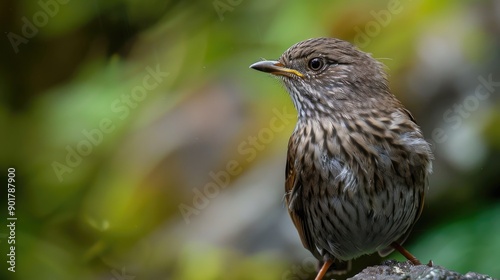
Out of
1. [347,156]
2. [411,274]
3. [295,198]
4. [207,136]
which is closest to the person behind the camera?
[411,274]

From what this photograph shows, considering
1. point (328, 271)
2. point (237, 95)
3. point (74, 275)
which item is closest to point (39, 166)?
point (74, 275)

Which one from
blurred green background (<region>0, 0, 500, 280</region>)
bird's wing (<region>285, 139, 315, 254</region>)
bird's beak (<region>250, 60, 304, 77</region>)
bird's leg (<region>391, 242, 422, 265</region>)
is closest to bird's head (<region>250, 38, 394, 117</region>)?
bird's beak (<region>250, 60, 304, 77</region>)

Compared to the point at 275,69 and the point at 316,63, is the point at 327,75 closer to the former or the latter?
the point at 316,63

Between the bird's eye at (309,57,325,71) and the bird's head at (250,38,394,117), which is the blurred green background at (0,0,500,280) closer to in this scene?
the bird's head at (250,38,394,117)

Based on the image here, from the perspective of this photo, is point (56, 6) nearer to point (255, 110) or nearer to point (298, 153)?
point (255, 110)

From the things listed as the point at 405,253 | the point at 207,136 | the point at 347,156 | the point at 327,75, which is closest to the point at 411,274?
the point at 347,156

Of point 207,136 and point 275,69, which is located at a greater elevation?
point 275,69
